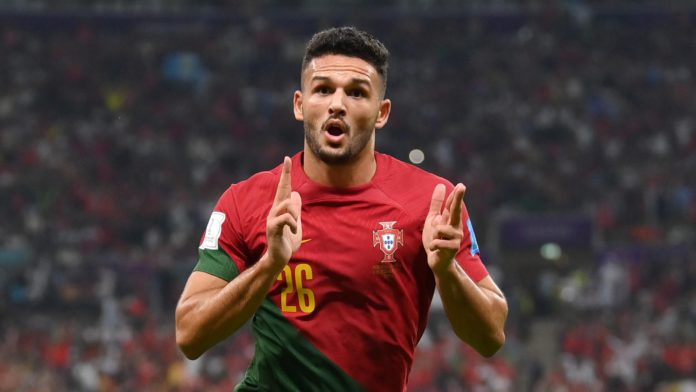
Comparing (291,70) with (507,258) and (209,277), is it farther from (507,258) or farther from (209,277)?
(209,277)

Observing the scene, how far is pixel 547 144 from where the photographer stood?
2464 cm

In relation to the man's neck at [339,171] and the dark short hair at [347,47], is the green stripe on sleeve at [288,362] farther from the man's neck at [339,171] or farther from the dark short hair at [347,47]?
the dark short hair at [347,47]

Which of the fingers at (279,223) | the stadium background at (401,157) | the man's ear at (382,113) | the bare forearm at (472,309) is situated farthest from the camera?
the stadium background at (401,157)

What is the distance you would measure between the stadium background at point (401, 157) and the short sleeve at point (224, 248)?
38.6ft

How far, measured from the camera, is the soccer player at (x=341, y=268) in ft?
11.8

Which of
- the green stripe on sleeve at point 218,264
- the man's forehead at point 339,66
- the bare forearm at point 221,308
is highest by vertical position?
the man's forehead at point 339,66

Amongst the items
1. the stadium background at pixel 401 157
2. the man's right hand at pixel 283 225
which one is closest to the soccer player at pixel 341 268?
the man's right hand at pixel 283 225

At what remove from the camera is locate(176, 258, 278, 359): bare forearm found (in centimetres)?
339

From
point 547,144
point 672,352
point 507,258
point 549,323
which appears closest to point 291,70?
point 547,144

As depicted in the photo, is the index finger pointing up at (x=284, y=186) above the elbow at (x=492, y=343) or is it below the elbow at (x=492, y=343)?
above

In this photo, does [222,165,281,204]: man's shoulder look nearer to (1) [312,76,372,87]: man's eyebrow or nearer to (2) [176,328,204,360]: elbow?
(1) [312,76,372,87]: man's eyebrow

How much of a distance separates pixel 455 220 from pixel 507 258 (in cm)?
1746

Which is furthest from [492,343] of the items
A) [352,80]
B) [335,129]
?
[352,80]

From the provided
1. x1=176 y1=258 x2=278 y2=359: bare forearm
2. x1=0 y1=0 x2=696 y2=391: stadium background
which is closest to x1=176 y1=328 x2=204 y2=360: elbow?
x1=176 y1=258 x2=278 y2=359: bare forearm
